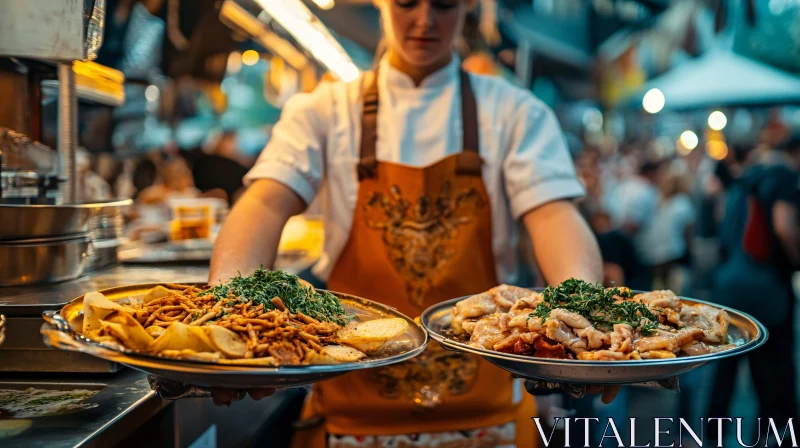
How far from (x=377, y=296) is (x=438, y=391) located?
44 centimetres

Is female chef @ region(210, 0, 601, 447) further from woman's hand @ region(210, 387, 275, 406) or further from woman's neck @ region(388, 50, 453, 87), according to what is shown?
woman's hand @ region(210, 387, 275, 406)

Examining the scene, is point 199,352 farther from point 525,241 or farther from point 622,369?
point 525,241

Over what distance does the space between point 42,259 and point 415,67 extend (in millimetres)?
1484

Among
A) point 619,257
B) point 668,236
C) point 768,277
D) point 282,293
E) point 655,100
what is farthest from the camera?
point 655,100

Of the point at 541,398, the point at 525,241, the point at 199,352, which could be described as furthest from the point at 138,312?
the point at 525,241

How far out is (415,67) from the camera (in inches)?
100

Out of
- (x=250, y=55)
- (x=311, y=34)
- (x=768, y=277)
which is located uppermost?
(x=250, y=55)

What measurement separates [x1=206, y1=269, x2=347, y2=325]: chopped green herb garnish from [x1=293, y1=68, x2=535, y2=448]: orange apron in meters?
0.71

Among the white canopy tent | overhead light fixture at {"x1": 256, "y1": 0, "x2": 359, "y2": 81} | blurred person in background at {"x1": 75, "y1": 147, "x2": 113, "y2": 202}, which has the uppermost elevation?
the white canopy tent

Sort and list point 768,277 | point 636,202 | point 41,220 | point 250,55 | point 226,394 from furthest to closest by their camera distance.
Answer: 1. point 636,202
2. point 250,55
3. point 768,277
4. point 41,220
5. point 226,394

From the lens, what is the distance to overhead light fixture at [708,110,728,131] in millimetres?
15539

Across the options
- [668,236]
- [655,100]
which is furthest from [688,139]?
[668,236]

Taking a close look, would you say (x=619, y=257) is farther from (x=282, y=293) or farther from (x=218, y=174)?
(x=218, y=174)

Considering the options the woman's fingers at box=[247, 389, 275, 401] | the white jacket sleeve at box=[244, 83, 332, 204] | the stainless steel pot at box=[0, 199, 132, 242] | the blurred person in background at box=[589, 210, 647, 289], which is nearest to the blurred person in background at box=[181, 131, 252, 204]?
the blurred person in background at box=[589, 210, 647, 289]
